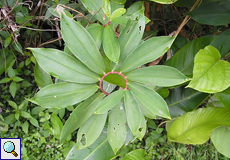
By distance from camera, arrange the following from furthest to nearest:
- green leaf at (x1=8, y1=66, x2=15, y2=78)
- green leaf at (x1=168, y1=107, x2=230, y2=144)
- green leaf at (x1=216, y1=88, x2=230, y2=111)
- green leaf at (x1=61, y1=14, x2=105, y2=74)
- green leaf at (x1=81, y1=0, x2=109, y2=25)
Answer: green leaf at (x1=8, y1=66, x2=15, y2=78) → green leaf at (x1=168, y1=107, x2=230, y2=144) → green leaf at (x1=216, y1=88, x2=230, y2=111) → green leaf at (x1=81, y1=0, x2=109, y2=25) → green leaf at (x1=61, y1=14, x2=105, y2=74)

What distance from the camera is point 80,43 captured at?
616 millimetres

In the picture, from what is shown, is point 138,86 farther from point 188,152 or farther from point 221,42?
point 188,152

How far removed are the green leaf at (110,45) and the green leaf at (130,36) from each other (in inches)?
2.1

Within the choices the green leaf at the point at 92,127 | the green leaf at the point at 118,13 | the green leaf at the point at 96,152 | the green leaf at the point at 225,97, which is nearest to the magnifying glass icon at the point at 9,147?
the green leaf at the point at 96,152

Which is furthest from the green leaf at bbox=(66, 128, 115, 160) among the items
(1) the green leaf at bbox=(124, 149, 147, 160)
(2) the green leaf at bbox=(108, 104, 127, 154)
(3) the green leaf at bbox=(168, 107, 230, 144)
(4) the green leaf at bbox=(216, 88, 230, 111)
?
(4) the green leaf at bbox=(216, 88, 230, 111)

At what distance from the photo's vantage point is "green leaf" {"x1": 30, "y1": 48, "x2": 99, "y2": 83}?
23.2 inches

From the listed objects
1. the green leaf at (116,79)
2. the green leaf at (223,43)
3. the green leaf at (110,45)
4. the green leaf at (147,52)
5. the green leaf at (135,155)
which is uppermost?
the green leaf at (110,45)

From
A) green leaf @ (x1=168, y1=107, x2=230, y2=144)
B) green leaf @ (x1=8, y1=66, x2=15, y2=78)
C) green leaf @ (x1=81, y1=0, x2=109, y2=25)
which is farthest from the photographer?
green leaf @ (x1=8, y1=66, x2=15, y2=78)

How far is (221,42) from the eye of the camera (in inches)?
35.4

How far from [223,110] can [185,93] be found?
22 centimetres

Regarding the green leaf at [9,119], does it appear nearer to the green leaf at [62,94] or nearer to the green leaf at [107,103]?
the green leaf at [62,94]

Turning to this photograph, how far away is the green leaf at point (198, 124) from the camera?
101 centimetres

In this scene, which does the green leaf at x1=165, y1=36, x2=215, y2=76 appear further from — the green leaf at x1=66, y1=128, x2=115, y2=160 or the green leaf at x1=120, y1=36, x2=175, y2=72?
the green leaf at x1=66, y1=128, x2=115, y2=160

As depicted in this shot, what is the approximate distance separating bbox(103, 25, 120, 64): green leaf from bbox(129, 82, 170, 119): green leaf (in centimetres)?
14
